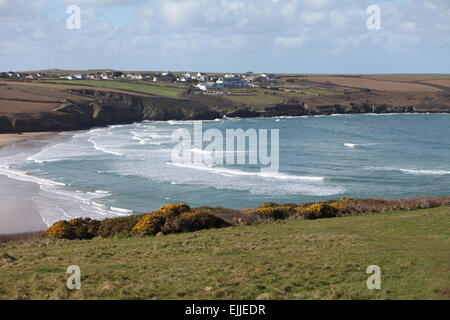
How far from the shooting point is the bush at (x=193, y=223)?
19953 mm

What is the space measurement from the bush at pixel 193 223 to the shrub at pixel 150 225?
32cm

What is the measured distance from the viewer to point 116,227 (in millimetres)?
20078

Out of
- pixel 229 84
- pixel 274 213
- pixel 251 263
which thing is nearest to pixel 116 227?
pixel 274 213

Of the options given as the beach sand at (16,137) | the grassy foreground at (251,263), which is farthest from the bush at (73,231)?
the beach sand at (16,137)

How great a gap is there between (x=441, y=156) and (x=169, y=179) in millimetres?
35467

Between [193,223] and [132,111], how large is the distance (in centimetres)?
10059

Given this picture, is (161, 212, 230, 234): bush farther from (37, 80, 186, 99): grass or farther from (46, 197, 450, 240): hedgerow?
(37, 80, 186, 99): grass

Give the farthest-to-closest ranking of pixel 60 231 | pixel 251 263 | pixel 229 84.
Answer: pixel 229 84
pixel 60 231
pixel 251 263

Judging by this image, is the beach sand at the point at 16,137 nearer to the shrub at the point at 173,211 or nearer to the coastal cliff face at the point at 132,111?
the coastal cliff face at the point at 132,111

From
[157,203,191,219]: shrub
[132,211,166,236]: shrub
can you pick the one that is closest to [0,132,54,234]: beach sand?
[157,203,191,219]: shrub

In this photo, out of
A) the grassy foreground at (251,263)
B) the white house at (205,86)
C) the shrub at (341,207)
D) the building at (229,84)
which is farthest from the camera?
the building at (229,84)

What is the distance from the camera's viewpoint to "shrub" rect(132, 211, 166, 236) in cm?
1955

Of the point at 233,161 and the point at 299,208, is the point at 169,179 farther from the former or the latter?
the point at 299,208

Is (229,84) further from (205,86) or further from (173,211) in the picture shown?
(173,211)
